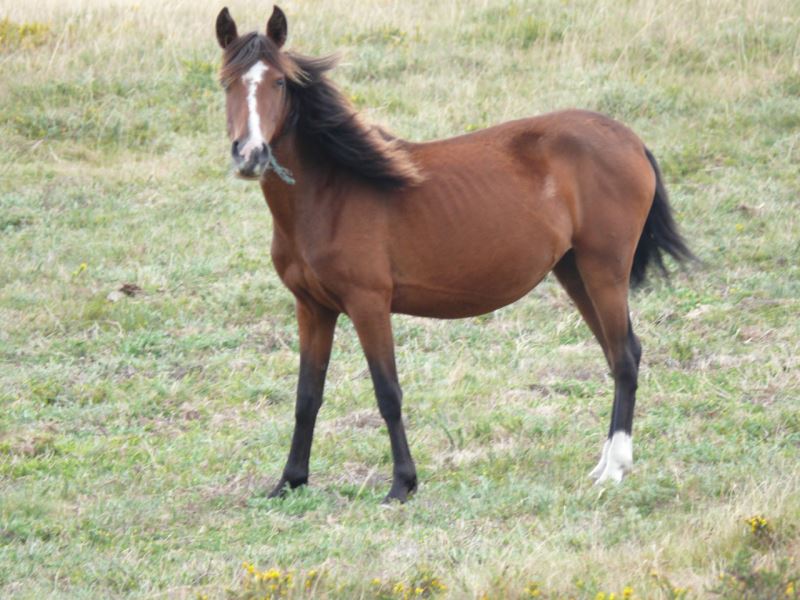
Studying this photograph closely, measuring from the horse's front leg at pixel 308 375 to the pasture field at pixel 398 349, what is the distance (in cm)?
20

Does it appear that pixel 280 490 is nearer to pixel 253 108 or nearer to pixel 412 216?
pixel 412 216

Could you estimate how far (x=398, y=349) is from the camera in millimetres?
8094

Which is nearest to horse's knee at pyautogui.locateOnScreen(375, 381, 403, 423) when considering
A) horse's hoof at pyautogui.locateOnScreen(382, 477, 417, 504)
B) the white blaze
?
horse's hoof at pyautogui.locateOnScreen(382, 477, 417, 504)

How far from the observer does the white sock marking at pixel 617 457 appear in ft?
19.4

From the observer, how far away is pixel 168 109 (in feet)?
41.4

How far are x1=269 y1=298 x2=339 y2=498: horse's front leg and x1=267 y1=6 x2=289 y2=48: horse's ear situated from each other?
→ 4.12 feet

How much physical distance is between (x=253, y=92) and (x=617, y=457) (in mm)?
2468

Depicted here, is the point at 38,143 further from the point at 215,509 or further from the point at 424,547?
the point at 424,547

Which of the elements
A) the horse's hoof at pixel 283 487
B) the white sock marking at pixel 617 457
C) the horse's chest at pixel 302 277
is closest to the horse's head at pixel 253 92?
the horse's chest at pixel 302 277

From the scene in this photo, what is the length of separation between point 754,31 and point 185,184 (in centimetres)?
647

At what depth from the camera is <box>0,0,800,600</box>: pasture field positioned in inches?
191

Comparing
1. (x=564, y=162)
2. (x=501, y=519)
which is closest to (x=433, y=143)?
(x=564, y=162)

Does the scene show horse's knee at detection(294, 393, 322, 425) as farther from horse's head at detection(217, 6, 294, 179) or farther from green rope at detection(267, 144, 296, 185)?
horse's head at detection(217, 6, 294, 179)

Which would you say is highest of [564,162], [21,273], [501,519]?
[564,162]
